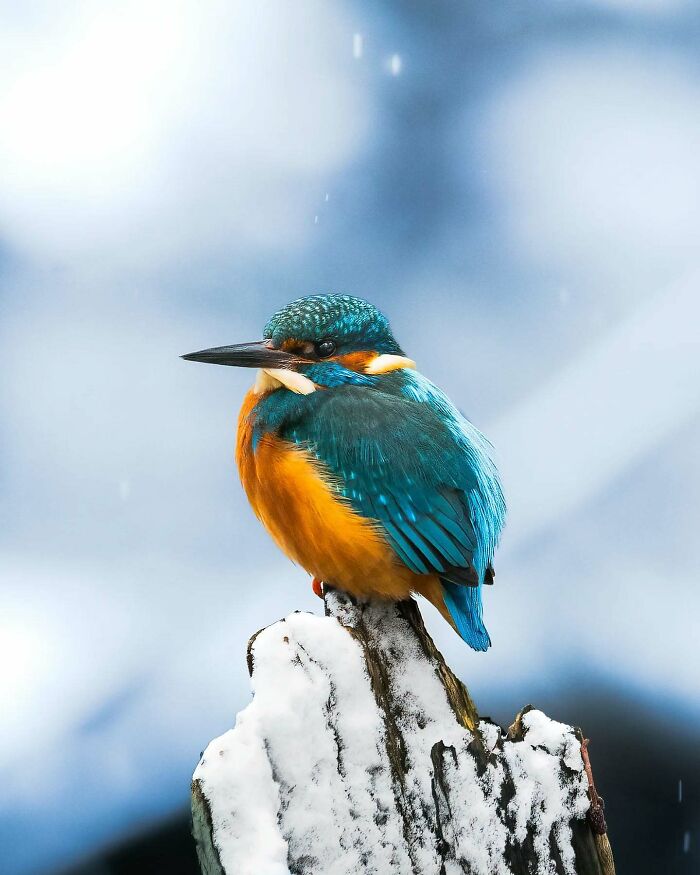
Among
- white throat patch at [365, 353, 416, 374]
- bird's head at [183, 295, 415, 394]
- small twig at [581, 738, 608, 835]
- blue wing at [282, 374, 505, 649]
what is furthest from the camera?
white throat patch at [365, 353, 416, 374]

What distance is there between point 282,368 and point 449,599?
0.71 m

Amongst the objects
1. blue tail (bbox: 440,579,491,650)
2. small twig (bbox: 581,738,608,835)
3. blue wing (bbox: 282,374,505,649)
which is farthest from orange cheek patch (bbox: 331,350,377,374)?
small twig (bbox: 581,738,608,835)

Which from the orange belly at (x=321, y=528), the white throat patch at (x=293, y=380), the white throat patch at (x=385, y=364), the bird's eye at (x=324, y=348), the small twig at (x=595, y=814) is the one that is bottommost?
the small twig at (x=595, y=814)

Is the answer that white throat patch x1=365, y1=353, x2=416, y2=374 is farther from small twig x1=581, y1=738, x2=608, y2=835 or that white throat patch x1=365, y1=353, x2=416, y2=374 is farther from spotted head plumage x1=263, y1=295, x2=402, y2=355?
small twig x1=581, y1=738, x2=608, y2=835

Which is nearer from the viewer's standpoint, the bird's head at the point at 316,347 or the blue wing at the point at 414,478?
the blue wing at the point at 414,478

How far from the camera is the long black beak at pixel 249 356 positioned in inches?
90.6

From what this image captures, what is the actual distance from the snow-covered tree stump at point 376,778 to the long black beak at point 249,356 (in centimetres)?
73

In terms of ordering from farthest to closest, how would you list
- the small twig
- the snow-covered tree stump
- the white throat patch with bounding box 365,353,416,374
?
1. the white throat patch with bounding box 365,353,416,374
2. the small twig
3. the snow-covered tree stump

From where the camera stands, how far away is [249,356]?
7.67 ft

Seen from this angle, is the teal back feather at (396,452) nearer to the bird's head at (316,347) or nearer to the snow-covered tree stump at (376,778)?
the bird's head at (316,347)

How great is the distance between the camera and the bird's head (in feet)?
7.89

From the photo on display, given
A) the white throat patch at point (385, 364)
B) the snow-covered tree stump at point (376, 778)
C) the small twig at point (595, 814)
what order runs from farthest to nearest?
the white throat patch at point (385, 364), the small twig at point (595, 814), the snow-covered tree stump at point (376, 778)

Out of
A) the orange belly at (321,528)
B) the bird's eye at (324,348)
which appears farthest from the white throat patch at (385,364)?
the orange belly at (321,528)

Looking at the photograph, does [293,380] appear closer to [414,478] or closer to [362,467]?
[362,467]
